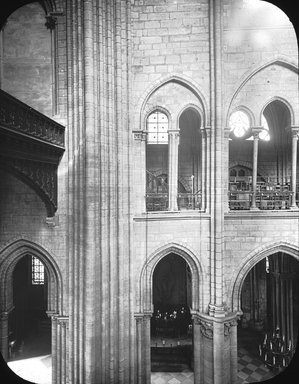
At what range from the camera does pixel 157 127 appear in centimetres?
1184

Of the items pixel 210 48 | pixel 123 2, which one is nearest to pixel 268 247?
pixel 210 48

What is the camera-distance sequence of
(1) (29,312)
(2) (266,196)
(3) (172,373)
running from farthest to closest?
(1) (29,312) < (3) (172,373) < (2) (266,196)

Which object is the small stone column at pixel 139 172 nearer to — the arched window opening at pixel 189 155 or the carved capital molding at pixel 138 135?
the carved capital molding at pixel 138 135

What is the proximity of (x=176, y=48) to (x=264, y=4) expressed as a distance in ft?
9.11

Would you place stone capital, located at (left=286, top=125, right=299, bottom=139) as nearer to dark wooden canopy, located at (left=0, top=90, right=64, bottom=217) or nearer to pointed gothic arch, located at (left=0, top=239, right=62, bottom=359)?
dark wooden canopy, located at (left=0, top=90, right=64, bottom=217)

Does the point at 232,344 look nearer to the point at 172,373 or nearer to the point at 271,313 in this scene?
the point at 172,373

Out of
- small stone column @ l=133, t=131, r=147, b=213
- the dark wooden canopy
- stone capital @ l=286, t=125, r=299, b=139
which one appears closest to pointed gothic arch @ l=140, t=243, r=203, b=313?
small stone column @ l=133, t=131, r=147, b=213

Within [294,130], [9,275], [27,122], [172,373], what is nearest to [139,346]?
[172,373]

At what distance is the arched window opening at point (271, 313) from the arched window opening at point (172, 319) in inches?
101

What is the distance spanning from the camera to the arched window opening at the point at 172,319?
1098cm

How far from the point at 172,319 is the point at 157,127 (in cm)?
872

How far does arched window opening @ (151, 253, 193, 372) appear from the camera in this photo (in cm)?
1098

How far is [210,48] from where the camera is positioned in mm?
8055

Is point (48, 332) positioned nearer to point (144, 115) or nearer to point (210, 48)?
point (144, 115)
